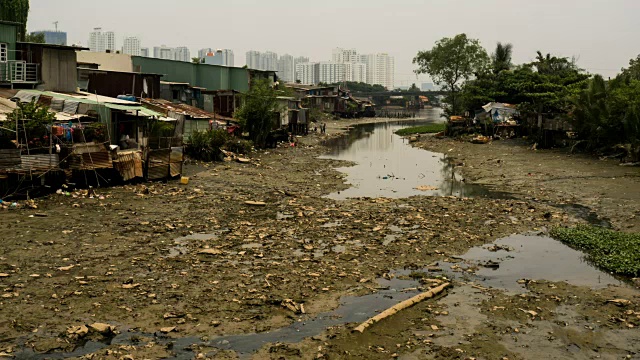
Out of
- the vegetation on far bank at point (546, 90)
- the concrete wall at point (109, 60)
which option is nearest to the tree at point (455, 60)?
the vegetation on far bank at point (546, 90)

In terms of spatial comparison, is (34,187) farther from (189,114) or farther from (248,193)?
(189,114)

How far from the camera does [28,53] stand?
85.7ft

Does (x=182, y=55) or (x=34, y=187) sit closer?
(x=34, y=187)

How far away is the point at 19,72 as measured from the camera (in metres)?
25.6

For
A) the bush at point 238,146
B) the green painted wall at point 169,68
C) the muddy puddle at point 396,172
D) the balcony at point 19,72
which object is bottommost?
the muddy puddle at point 396,172

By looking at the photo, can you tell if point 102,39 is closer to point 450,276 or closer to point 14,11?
point 14,11

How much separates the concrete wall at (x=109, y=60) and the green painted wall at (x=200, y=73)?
140 centimetres

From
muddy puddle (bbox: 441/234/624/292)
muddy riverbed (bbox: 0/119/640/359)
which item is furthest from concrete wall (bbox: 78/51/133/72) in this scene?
muddy puddle (bbox: 441/234/624/292)

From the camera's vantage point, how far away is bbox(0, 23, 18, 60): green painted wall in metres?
25.2

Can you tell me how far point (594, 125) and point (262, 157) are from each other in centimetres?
1777

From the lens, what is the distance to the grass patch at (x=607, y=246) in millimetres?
13067

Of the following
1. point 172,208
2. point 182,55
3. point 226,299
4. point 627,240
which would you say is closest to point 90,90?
point 172,208

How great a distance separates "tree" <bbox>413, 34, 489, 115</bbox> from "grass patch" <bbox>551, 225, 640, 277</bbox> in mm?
51728

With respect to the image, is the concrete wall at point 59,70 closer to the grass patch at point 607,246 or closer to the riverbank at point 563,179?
the riverbank at point 563,179
